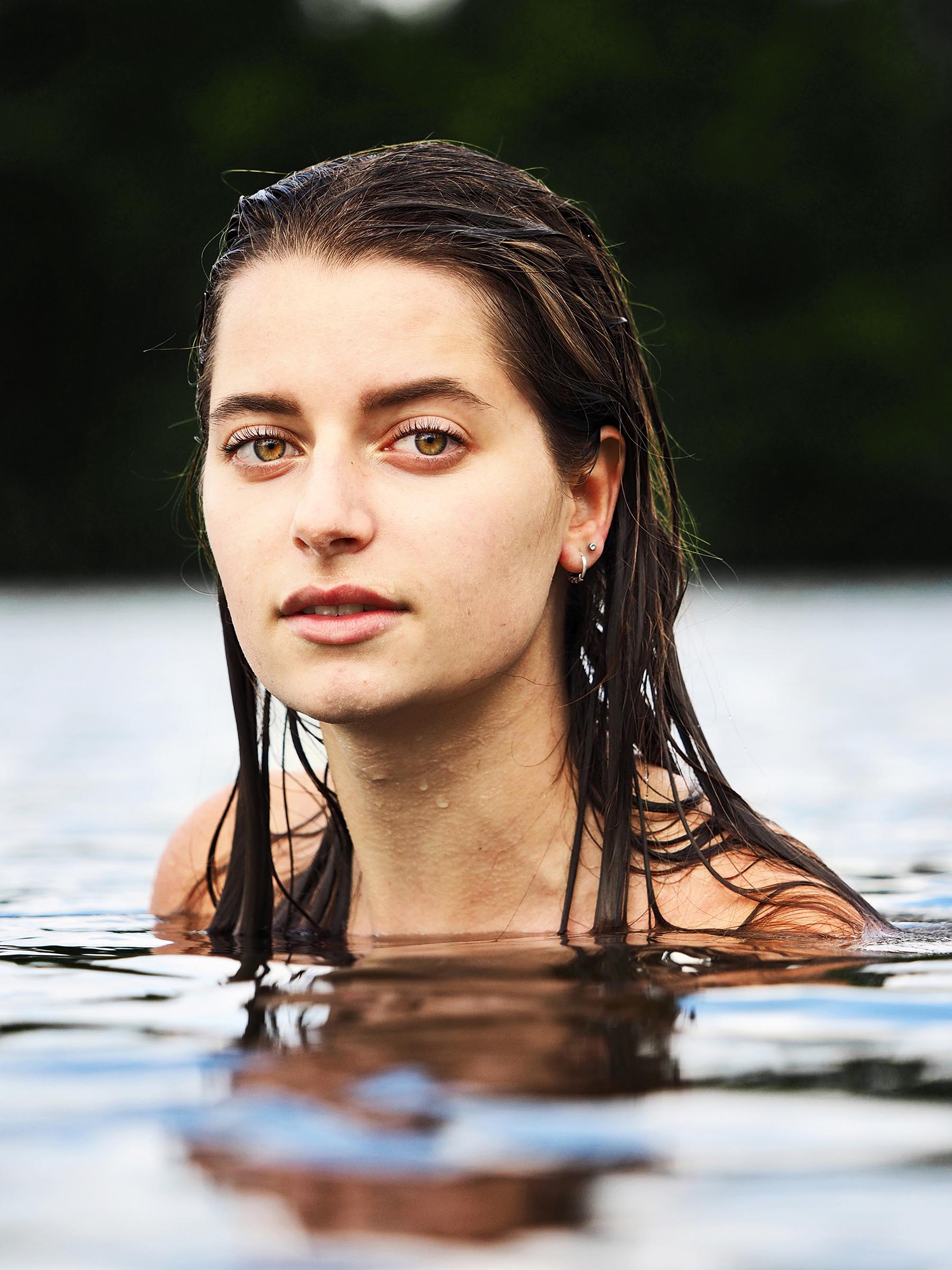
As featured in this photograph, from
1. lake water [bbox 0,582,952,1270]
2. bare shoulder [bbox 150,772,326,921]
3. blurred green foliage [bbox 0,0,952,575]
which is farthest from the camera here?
blurred green foliage [bbox 0,0,952,575]

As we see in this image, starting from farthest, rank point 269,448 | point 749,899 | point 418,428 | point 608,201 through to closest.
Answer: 1. point 608,201
2. point 749,899
3. point 269,448
4. point 418,428

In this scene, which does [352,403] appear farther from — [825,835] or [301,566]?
[825,835]

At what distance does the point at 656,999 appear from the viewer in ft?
8.36

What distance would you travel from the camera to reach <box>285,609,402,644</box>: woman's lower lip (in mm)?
2977

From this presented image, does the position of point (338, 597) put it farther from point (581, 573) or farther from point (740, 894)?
point (740, 894)

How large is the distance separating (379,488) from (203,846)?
1727mm

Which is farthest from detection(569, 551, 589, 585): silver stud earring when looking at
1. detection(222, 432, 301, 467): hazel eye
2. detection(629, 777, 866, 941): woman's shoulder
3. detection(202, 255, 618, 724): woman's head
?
detection(222, 432, 301, 467): hazel eye

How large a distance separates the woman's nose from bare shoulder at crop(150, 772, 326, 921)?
135cm

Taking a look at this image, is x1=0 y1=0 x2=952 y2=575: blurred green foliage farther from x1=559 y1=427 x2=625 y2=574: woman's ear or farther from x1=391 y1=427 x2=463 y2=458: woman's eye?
x1=391 y1=427 x2=463 y2=458: woman's eye

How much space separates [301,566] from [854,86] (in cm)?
4061

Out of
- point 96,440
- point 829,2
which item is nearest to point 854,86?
point 829,2

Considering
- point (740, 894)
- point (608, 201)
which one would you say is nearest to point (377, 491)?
point (740, 894)

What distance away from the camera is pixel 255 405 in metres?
3.12

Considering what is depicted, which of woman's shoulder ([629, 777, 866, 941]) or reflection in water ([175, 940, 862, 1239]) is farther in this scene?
woman's shoulder ([629, 777, 866, 941])
